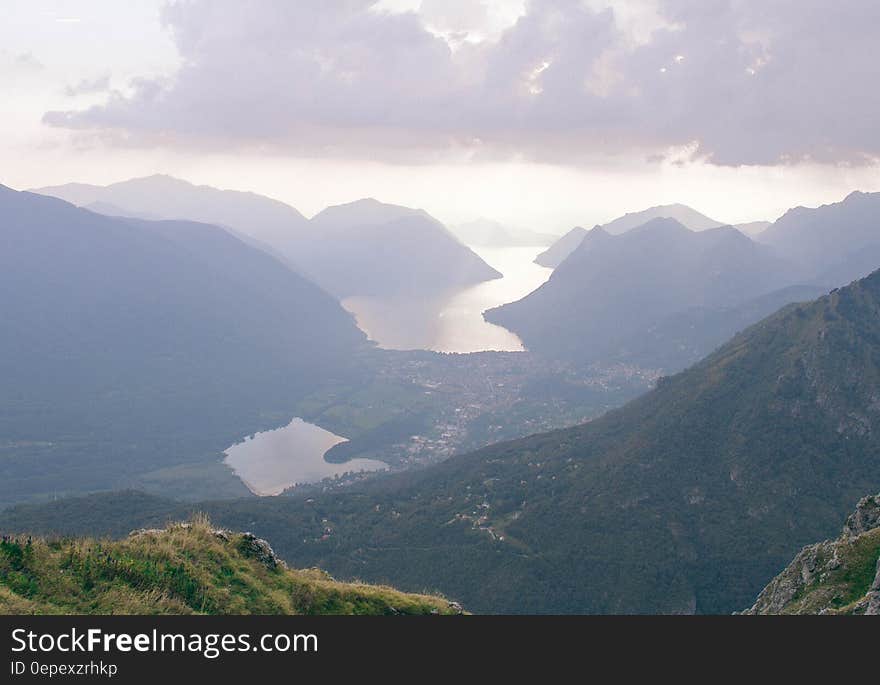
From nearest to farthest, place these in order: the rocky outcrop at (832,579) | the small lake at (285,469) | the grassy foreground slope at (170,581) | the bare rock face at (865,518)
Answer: the grassy foreground slope at (170,581)
the rocky outcrop at (832,579)
the bare rock face at (865,518)
the small lake at (285,469)

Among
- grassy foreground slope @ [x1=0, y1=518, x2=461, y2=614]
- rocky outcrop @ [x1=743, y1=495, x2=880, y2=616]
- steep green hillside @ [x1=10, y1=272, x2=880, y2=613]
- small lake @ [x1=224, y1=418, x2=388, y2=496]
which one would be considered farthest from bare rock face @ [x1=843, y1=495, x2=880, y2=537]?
small lake @ [x1=224, y1=418, x2=388, y2=496]

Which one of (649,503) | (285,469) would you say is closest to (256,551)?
(649,503)

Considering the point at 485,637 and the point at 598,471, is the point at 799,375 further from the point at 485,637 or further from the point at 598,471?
the point at 485,637

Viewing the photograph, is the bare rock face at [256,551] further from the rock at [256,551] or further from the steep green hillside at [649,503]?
the steep green hillside at [649,503]

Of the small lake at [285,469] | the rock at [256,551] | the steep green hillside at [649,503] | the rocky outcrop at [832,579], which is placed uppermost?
the rock at [256,551]

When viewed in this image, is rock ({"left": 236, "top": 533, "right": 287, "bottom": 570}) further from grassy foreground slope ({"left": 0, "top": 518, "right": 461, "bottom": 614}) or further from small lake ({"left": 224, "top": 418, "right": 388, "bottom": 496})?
small lake ({"left": 224, "top": 418, "right": 388, "bottom": 496})

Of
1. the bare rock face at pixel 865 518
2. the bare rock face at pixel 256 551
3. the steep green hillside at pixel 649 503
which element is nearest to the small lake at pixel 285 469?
the steep green hillside at pixel 649 503

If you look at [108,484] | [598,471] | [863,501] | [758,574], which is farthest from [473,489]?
[108,484]
